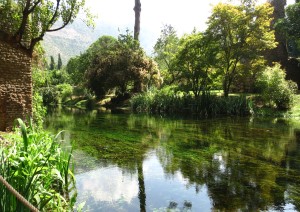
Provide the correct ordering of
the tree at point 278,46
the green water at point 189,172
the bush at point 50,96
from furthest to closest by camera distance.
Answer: the bush at point 50,96 < the tree at point 278,46 < the green water at point 189,172

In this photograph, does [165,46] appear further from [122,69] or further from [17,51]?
[17,51]

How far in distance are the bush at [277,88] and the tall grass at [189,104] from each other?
1416mm

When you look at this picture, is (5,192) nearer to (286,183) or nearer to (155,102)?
(286,183)

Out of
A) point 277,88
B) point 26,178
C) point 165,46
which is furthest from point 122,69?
Result: point 26,178

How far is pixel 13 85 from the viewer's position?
8.00 metres

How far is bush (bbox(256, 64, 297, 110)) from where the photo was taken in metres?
18.7

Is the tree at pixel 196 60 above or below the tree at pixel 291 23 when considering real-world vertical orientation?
below

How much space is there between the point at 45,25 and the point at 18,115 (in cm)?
290

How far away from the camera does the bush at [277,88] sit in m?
18.7

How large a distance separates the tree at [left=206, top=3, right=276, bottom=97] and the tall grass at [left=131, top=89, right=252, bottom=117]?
239cm

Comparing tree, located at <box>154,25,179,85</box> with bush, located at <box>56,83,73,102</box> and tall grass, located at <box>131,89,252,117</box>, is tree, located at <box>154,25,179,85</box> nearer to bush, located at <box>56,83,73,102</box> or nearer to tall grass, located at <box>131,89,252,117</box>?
tall grass, located at <box>131,89,252,117</box>

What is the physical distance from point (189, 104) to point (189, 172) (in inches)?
575

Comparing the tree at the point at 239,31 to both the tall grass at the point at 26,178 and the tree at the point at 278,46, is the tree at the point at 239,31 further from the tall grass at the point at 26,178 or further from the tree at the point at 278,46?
the tall grass at the point at 26,178

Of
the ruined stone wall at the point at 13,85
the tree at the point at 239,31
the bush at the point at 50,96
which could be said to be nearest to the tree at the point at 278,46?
the tree at the point at 239,31
